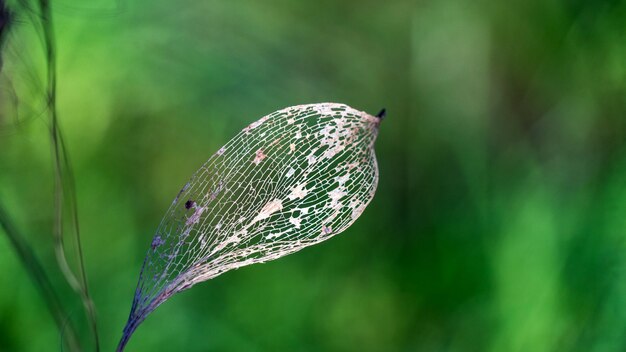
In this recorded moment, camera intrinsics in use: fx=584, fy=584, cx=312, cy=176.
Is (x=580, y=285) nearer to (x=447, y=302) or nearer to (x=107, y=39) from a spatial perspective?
(x=447, y=302)

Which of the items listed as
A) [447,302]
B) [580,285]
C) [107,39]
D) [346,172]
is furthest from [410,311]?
[107,39]

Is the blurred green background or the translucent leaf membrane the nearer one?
the translucent leaf membrane

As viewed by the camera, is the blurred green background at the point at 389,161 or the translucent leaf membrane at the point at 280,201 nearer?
the translucent leaf membrane at the point at 280,201

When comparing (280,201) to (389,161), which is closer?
(280,201)
